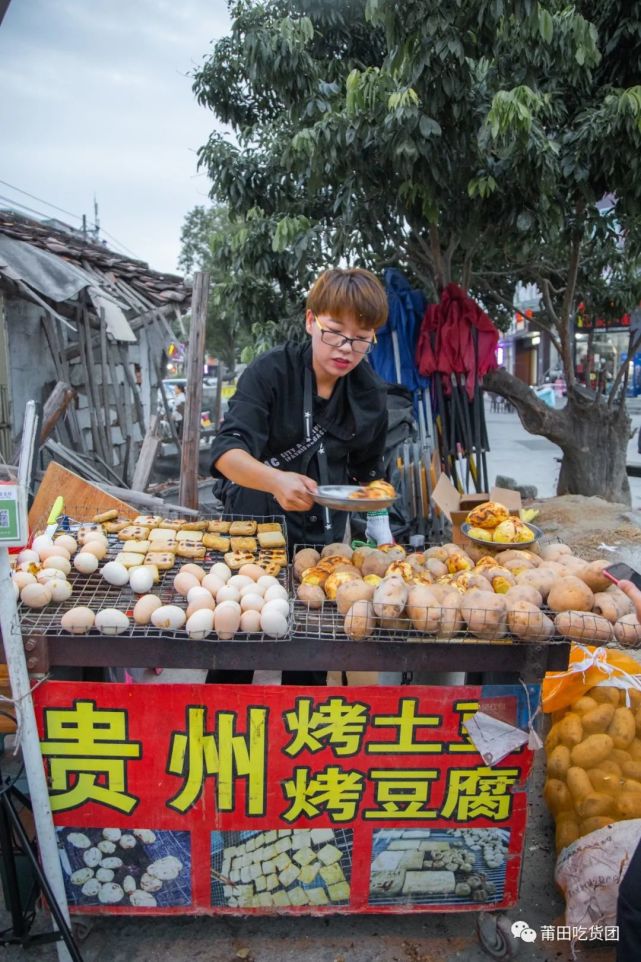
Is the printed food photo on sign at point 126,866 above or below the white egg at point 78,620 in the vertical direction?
below

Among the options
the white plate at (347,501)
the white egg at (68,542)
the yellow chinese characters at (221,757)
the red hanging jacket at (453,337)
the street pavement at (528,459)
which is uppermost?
the red hanging jacket at (453,337)

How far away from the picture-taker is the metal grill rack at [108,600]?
1988 mm

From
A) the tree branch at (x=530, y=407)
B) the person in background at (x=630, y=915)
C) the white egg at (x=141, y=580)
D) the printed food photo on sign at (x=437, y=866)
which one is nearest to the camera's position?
the person in background at (x=630, y=915)

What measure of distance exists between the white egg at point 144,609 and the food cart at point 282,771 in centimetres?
3

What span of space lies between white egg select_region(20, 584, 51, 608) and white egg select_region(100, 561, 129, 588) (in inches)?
7.9

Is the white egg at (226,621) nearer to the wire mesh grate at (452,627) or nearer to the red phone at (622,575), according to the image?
the wire mesh grate at (452,627)

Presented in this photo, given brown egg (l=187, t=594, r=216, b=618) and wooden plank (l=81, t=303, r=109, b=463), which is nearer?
brown egg (l=187, t=594, r=216, b=618)

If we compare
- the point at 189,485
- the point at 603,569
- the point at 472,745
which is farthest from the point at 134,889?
the point at 189,485

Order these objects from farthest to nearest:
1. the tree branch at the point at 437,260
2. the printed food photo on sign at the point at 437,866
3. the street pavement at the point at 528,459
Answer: the street pavement at the point at 528,459
the tree branch at the point at 437,260
the printed food photo on sign at the point at 437,866

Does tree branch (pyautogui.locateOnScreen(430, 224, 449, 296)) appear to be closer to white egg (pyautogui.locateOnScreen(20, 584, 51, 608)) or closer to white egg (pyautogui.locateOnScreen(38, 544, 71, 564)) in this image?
white egg (pyautogui.locateOnScreen(38, 544, 71, 564))

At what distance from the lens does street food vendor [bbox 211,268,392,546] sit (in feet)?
7.88

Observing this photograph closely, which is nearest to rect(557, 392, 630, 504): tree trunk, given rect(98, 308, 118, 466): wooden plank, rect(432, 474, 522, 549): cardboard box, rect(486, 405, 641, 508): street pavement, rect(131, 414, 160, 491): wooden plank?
rect(486, 405, 641, 508): street pavement

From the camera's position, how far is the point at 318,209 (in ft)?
23.5

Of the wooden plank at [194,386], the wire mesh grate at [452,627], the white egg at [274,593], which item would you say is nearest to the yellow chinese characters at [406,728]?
the wire mesh grate at [452,627]
